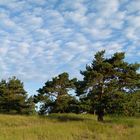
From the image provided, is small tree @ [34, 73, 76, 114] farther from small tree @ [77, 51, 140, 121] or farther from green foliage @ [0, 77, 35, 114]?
small tree @ [77, 51, 140, 121]

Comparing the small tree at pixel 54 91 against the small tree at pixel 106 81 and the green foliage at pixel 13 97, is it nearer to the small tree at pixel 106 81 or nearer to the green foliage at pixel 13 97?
the green foliage at pixel 13 97

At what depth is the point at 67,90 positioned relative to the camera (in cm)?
6041

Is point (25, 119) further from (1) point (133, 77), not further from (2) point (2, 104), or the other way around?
(2) point (2, 104)

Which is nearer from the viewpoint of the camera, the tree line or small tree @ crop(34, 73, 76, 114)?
the tree line

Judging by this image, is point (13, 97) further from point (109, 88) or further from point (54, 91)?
point (109, 88)

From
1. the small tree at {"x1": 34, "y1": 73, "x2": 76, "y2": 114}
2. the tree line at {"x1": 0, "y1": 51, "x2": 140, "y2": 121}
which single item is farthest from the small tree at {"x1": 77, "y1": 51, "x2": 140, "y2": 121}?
the small tree at {"x1": 34, "y1": 73, "x2": 76, "y2": 114}

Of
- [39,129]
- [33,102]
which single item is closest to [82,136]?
[39,129]

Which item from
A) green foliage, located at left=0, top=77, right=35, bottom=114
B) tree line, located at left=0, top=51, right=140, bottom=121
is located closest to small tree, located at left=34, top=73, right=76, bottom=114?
green foliage, located at left=0, top=77, right=35, bottom=114

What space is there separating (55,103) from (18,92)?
726cm

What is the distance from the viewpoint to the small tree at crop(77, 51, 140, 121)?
1572 inches

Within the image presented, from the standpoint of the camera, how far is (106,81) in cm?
4125

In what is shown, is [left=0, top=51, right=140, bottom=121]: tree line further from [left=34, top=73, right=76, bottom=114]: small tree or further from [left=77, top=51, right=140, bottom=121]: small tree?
[left=34, top=73, right=76, bottom=114]: small tree

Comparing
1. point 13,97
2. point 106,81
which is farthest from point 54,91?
point 106,81

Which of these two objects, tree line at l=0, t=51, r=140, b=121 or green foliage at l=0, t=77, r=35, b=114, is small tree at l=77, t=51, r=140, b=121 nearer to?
tree line at l=0, t=51, r=140, b=121
